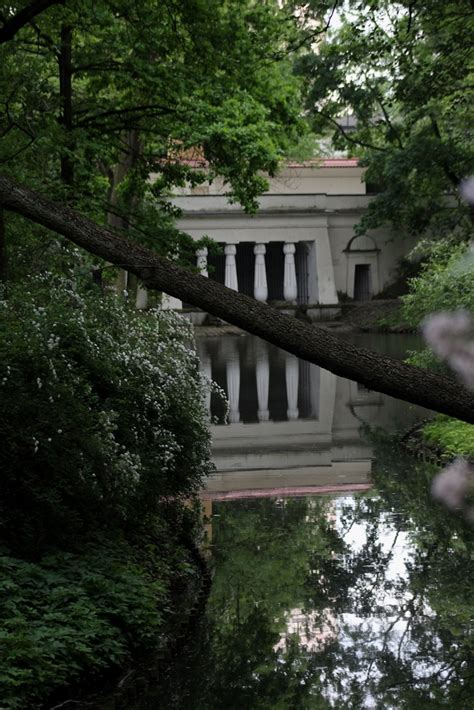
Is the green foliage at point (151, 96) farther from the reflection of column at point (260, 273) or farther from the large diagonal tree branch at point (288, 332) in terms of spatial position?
the reflection of column at point (260, 273)

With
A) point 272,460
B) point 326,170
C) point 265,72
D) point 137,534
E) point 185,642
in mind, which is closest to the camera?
point 185,642

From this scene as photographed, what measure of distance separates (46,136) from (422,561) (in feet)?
27.5

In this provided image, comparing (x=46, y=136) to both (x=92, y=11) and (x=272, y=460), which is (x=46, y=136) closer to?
(x=92, y=11)

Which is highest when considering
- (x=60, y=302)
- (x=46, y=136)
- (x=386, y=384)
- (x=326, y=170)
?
(x=326, y=170)

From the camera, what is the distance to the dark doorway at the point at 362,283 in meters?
59.4

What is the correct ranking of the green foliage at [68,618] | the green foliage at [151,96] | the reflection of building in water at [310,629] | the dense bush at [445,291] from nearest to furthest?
1. the green foliage at [68,618]
2. the reflection of building in water at [310,629]
3. the green foliage at [151,96]
4. the dense bush at [445,291]

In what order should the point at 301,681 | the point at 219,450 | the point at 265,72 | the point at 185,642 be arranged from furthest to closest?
the point at 265,72 → the point at 219,450 → the point at 185,642 → the point at 301,681

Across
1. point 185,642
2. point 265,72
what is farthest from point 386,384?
point 265,72

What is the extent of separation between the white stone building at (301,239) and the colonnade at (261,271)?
51mm

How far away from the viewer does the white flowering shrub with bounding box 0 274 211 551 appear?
300 inches

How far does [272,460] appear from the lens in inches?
604

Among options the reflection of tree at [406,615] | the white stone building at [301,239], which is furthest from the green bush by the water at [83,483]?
the white stone building at [301,239]

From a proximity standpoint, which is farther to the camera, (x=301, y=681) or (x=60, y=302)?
(x=60, y=302)

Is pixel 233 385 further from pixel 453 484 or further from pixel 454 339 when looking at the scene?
pixel 453 484
